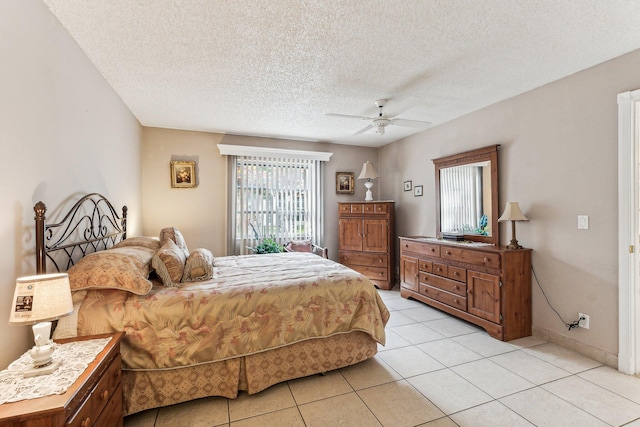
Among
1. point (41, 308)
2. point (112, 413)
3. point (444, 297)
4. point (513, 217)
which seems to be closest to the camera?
point (41, 308)

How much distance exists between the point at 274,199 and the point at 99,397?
12.6 ft

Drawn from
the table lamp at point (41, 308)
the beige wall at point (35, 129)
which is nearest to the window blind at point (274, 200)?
the beige wall at point (35, 129)

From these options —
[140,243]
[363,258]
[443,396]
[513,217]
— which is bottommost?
[443,396]

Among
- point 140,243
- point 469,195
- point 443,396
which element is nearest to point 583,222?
point 469,195

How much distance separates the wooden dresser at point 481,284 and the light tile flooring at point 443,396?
335mm

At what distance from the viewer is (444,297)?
3662mm

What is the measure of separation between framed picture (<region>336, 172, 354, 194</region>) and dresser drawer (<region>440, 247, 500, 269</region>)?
2387 millimetres

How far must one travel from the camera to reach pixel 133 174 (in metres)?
3.80

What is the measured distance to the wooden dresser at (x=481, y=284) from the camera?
298 cm

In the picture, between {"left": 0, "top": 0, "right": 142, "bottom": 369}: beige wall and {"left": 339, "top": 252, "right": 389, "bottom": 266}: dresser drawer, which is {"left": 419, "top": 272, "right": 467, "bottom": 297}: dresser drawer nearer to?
{"left": 339, "top": 252, "right": 389, "bottom": 266}: dresser drawer

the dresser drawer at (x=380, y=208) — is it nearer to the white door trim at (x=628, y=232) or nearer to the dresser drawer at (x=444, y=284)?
the dresser drawer at (x=444, y=284)

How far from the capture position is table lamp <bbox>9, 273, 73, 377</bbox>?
3.98 feet

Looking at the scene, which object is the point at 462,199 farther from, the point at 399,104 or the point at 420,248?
the point at 399,104

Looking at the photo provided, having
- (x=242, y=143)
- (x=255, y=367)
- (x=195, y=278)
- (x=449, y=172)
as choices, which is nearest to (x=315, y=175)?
(x=242, y=143)
